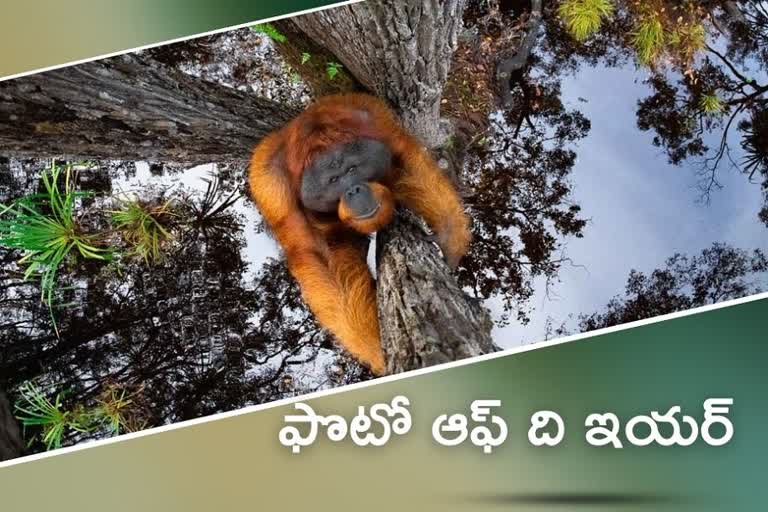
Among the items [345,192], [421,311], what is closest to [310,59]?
[345,192]

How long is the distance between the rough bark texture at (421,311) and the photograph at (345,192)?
0.03m

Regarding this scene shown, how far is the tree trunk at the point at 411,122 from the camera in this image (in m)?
1.94

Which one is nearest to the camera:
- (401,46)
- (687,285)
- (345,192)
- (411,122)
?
(345,192)

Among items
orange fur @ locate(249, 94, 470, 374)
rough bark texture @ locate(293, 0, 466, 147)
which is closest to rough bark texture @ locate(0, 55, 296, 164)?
orange fur @ locate(249, 94, 470, 374)

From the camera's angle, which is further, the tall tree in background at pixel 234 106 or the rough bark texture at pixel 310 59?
the rough bark texture at pixel 310 59

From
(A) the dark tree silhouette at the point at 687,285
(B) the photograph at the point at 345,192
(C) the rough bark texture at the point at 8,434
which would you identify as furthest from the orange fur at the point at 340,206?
(C) the rough bark texture at the point at 8,434

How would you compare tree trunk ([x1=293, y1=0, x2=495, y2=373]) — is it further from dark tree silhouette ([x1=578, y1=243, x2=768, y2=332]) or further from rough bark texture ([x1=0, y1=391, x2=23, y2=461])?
rough bark texture ([x1=0, y1=391, x2=23, y2=461])

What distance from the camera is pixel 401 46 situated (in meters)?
2.43

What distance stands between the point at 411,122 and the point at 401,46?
0.91 ft

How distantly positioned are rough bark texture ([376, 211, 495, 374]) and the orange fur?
19cm

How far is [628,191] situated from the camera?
289cm

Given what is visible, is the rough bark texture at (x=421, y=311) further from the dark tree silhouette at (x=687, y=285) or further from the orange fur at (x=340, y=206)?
the dark tree silhouette at (x=687, y=285)

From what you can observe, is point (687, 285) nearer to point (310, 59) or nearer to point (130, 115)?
point (310, 59)

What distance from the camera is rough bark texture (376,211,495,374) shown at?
190 cm
